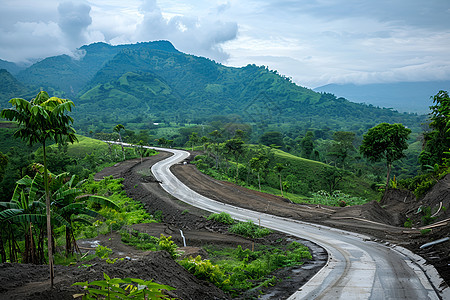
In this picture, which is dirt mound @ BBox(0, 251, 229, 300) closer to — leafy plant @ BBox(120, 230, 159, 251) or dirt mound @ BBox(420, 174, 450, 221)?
leafy plant @ BBox(120, 230, 159, 251)

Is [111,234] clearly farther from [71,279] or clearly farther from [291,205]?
[291,205]

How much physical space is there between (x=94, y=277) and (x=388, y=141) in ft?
123

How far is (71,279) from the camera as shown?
8977 mm

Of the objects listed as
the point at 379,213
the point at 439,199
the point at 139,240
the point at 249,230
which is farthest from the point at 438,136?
the point at 139,240

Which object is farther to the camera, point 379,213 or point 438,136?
point 438,136

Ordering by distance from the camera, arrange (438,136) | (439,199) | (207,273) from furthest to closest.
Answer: (438,136) < (439,199) < (207,273)

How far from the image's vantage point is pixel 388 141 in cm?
3775

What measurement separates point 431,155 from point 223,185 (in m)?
26.4

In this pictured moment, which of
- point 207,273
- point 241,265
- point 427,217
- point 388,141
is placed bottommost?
point 427,217

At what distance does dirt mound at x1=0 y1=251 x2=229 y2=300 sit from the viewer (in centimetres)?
819

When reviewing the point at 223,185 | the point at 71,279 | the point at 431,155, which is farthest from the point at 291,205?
the point at 71,279

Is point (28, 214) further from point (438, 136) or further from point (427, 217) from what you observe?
point (438, 136)

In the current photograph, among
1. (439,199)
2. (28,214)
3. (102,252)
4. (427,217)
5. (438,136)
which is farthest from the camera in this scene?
(438,136)

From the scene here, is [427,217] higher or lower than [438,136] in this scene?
lower
